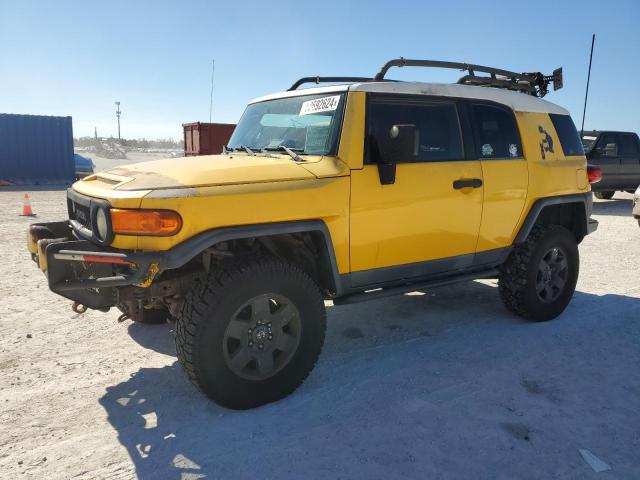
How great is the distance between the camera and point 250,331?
115 inches

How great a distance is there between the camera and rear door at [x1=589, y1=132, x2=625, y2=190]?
41.7ft

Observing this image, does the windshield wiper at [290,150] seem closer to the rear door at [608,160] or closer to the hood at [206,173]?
the hood at [206,173]

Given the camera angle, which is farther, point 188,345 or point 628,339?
point 628,339

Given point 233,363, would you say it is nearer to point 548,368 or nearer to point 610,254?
point 548,368

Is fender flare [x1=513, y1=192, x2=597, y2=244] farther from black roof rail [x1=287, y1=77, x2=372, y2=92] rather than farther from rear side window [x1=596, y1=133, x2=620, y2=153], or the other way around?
rear side window [x1=596, y1=133, x2=620, y2=153]

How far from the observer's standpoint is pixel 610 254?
7.29 meters

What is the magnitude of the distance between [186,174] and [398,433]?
1.92m

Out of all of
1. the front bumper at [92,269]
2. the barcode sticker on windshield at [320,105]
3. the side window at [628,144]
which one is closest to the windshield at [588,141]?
the side window at [628,144]

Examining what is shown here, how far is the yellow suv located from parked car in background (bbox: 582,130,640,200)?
9.79 meters

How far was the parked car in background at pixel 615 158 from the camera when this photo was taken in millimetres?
12719

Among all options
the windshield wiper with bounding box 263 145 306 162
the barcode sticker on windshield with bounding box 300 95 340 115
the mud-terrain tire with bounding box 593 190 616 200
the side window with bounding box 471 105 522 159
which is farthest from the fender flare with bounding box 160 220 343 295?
the mud-terrain tire with bounding box 593 190 616 200

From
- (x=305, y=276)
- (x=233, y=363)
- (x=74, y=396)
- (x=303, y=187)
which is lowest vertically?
(x=74, y=396)

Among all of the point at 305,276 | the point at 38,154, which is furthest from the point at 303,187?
the point at 38,154

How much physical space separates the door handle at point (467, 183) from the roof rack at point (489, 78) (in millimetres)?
980
